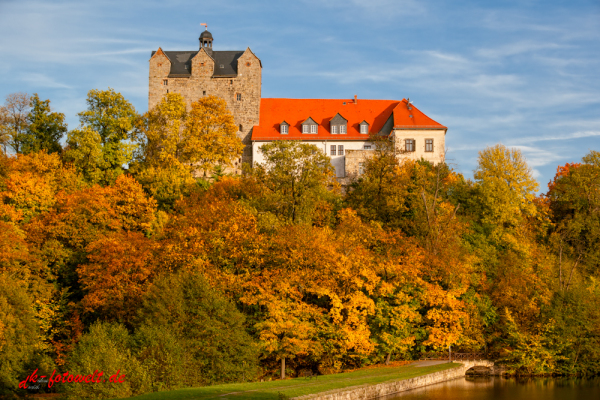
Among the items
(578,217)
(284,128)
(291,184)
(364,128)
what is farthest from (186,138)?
(578,217)

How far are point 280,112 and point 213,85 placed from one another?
7.00 metres

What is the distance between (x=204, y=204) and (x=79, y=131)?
15.4 meters

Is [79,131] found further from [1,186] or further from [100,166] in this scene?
[1,186]

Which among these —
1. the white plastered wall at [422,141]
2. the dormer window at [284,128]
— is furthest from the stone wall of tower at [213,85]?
the white plastered wall at [422,141]

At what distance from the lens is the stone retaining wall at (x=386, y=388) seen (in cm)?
2471

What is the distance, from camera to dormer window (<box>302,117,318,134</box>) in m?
61.8

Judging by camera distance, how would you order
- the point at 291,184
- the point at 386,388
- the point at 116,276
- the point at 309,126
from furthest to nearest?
the point at 309,126 < the point at 291,184 < the point at 116,276 < the point at 386,388

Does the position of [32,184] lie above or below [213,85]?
below

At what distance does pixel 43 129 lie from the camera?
175 ft

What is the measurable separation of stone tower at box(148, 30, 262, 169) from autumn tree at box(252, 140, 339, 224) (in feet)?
63.2

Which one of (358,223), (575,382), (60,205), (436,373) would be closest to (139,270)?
(60,205)

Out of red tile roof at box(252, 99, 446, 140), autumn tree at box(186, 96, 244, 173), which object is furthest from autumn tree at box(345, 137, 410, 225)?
autumn tree at box(186, 96, 244, 173)

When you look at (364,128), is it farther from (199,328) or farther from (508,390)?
(199,328)

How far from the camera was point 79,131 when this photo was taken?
165 ft
